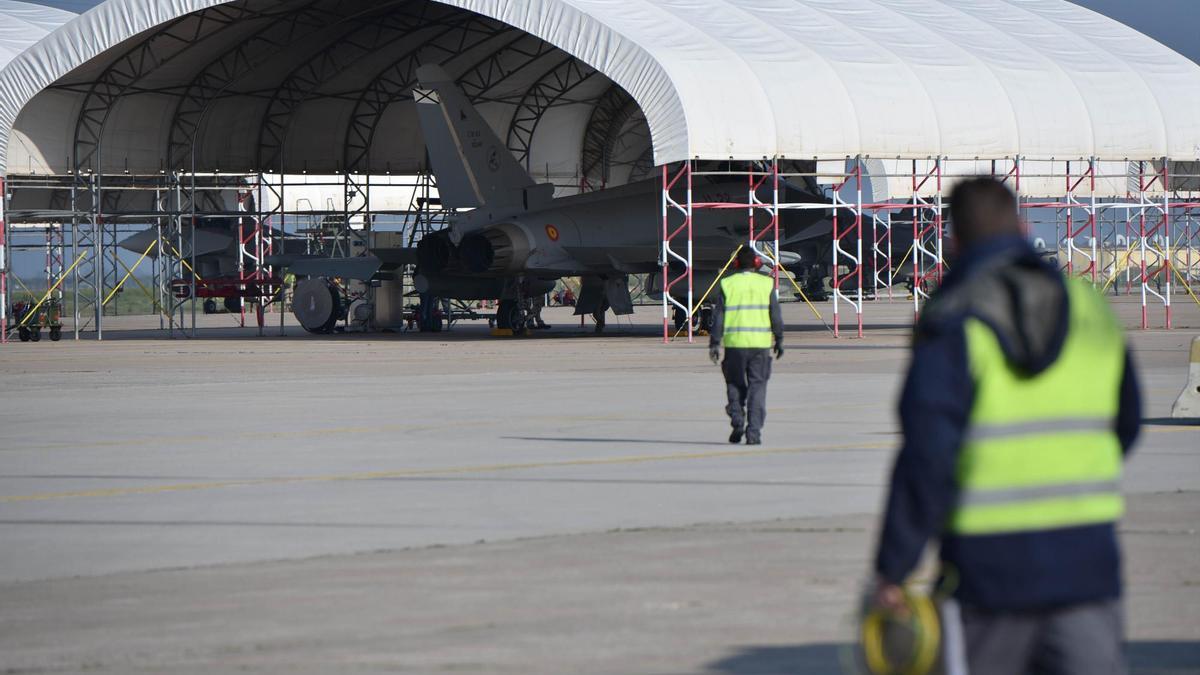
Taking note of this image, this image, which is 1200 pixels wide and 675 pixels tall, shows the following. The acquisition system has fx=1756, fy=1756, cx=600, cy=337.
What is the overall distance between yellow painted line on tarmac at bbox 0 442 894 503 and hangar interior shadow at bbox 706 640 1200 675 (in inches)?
264

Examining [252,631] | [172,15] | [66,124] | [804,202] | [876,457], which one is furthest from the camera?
[66,124]

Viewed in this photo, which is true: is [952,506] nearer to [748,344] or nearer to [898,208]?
[748,344]

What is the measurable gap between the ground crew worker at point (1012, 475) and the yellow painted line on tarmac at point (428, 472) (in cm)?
927

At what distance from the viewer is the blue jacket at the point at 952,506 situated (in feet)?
13.8

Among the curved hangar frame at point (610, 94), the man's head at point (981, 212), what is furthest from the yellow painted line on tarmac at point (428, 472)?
the curved hangar frame at point (610, 94)

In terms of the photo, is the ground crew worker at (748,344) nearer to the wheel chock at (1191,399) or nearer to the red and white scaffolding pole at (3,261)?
the wheel chock at (1191,399)

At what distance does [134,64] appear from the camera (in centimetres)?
4422

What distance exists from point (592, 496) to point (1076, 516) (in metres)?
7.84

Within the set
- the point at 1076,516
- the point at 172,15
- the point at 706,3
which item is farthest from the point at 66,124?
the point at 1076,516

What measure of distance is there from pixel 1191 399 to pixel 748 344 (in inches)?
173

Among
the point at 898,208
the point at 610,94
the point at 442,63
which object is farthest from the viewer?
the point at 610,94

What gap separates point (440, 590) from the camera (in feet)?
28.0

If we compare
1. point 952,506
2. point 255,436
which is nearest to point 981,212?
point 952,506

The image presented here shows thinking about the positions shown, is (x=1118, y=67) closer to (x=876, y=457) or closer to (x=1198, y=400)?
(x=1198, y=400)
